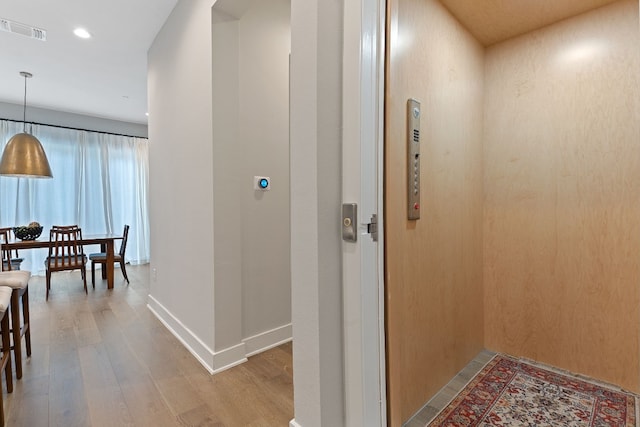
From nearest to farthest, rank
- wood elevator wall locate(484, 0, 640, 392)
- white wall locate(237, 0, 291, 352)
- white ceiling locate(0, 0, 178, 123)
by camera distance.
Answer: wood elevator wall locate(484, 0, 640, 392), white wall locate(237, 0, 291, 352), white ceiling locate(0, 0, 178, 123)

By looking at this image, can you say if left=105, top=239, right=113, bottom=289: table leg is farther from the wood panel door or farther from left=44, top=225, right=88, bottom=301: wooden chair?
the wood panel door

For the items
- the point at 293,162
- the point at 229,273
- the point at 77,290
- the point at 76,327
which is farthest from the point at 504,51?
the point at 77,290

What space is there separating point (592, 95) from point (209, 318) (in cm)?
274

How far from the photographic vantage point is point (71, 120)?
5363 mm

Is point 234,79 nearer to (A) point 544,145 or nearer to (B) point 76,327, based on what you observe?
(A) point 544,145

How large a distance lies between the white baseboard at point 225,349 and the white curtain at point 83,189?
3276 millimetres

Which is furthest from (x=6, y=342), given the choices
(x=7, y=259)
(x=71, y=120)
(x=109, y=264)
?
(x=71, y=120)

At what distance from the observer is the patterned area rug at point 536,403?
1537mm

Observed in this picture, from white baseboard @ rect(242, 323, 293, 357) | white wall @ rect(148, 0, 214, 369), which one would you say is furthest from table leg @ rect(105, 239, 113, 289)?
white baseboard @ rect(242, 323, 293, 357)

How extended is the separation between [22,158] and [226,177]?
9.45ft

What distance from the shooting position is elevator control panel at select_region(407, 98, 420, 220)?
55.9 inches

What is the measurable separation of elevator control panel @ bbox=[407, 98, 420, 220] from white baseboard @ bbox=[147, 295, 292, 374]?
1.55 m

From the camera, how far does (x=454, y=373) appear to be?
188 centimetres

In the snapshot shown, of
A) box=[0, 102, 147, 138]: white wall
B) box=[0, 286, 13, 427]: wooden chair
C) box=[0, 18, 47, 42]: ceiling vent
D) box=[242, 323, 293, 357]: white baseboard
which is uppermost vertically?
box=[0, 18, 47, 42]: ceiling vent
